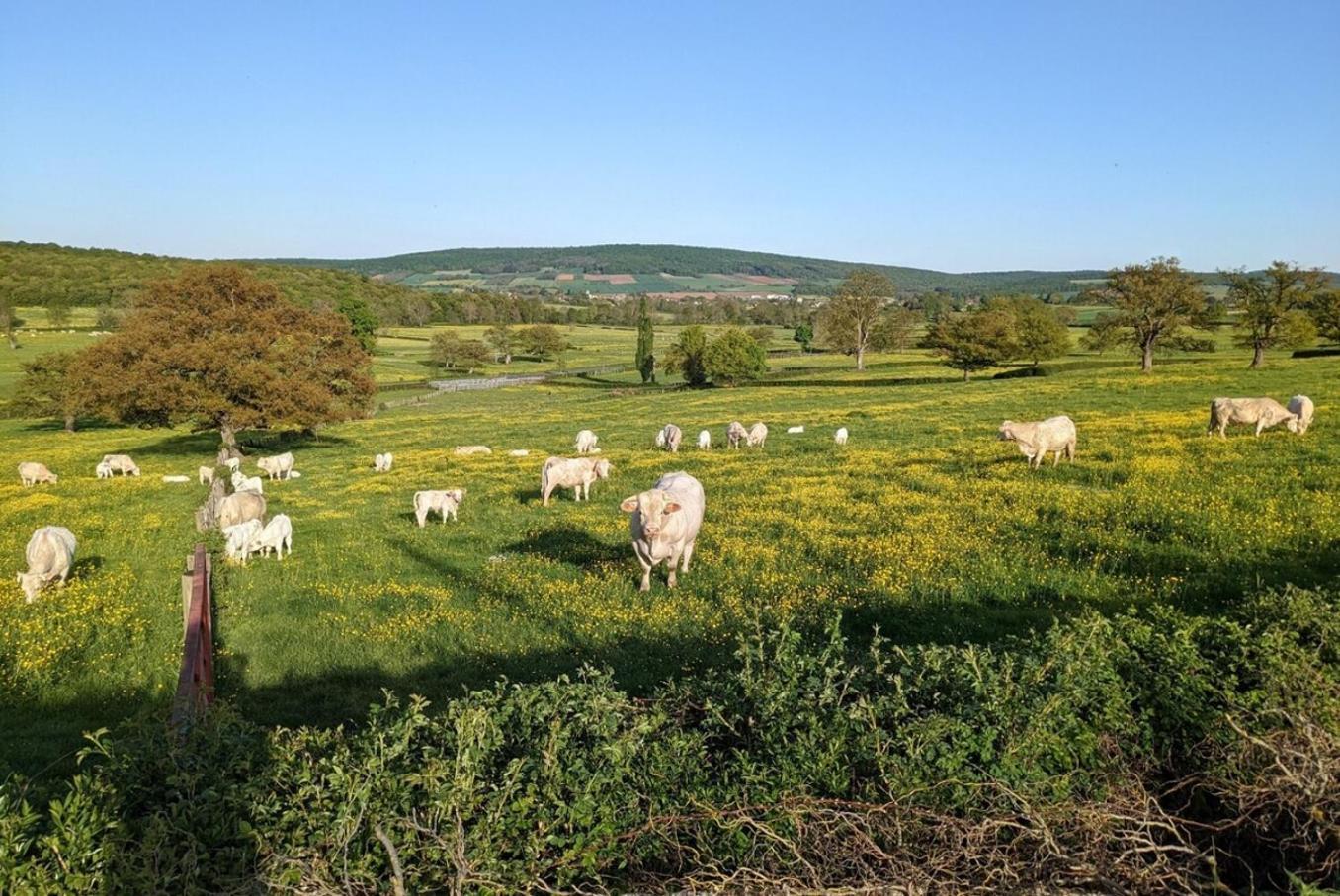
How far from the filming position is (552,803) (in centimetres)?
446

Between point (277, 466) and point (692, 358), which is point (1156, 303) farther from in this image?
point (277, 466)

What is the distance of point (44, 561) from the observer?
48.5 ft

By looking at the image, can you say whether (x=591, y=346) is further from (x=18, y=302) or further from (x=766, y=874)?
(x=766, y=874)

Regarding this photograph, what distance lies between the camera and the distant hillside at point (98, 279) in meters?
131

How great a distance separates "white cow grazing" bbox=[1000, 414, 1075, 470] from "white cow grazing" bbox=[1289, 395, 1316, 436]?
6.69m

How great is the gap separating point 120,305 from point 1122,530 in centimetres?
14911

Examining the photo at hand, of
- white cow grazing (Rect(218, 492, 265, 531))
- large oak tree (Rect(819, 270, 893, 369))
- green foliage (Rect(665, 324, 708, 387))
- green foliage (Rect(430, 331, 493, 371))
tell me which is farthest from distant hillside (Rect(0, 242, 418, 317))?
white cow grazing (Rect(218, 492, 265, 531))

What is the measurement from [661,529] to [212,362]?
33223 mm

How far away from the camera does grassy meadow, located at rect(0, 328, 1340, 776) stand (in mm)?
10102

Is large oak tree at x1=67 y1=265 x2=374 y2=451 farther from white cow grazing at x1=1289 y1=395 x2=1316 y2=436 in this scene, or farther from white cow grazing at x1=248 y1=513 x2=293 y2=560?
white cow grazing at x1=1289 y1=395 x2=1316 y2=436

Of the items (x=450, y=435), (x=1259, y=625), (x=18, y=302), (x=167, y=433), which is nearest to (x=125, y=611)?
(x=1259, y=625)

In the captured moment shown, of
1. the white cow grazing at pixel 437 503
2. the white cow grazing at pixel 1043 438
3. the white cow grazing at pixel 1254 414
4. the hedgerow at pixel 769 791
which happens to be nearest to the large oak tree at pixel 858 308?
the white cow grazing at pixel 1254 414

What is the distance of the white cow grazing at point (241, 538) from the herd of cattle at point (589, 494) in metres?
0.02

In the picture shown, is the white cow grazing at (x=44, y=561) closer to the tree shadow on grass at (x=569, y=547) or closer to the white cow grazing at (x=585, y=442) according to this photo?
the tree shadow on grass at (x=569, y=547)
